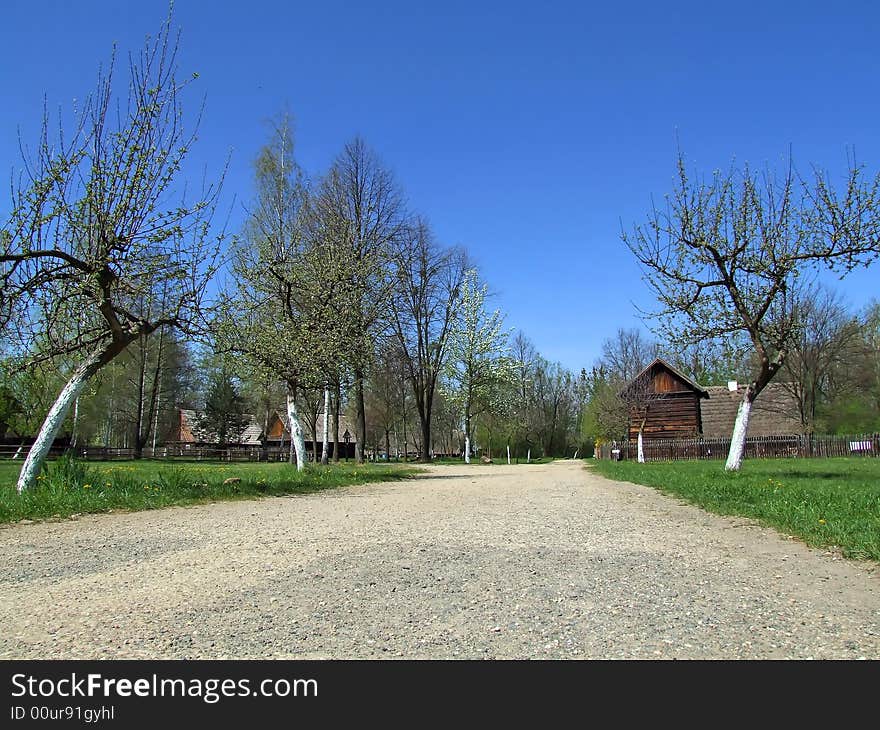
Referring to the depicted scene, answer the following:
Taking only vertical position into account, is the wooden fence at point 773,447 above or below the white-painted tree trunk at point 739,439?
below

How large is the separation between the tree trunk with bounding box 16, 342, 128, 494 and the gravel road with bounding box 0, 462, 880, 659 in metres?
2.65

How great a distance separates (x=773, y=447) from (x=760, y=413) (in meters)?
9.07

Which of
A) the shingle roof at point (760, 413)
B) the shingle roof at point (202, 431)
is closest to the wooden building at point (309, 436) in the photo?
the shingle roof at point (202, 431)

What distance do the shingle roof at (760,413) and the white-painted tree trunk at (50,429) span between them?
147 ft

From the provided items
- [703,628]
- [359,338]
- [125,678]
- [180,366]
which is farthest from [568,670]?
[180,366]

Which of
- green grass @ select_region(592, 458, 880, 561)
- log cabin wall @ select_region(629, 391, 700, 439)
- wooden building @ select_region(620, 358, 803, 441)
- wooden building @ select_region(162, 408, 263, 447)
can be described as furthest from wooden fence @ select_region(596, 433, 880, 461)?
wooden building @ select_region(162, 408, 263, 447)

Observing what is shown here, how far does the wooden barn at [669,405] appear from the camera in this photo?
4672 cm

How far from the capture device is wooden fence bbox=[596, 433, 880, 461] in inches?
1473

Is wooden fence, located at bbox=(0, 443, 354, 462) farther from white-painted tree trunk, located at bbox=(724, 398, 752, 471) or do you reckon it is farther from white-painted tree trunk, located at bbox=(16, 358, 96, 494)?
white-painted tree trunk, located at bbox=(724, 398, 752, 471)

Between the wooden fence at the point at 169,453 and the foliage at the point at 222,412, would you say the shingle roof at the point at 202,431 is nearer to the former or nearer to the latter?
the foliage at the point at 222,412

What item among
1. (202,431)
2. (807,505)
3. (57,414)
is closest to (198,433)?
(202,431)

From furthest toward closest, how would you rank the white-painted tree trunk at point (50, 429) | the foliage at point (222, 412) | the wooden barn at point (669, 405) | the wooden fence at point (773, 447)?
1. the foliage at point (222, 412)
2. the wooden barn at point (669, 405)
3. the wooden fence at point (773, 447)
4. the white-painted tree trunk at point (50, 429)

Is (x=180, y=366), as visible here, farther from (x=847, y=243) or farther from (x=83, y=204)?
(x=847, y=243)

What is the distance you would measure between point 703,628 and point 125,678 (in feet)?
10.8
